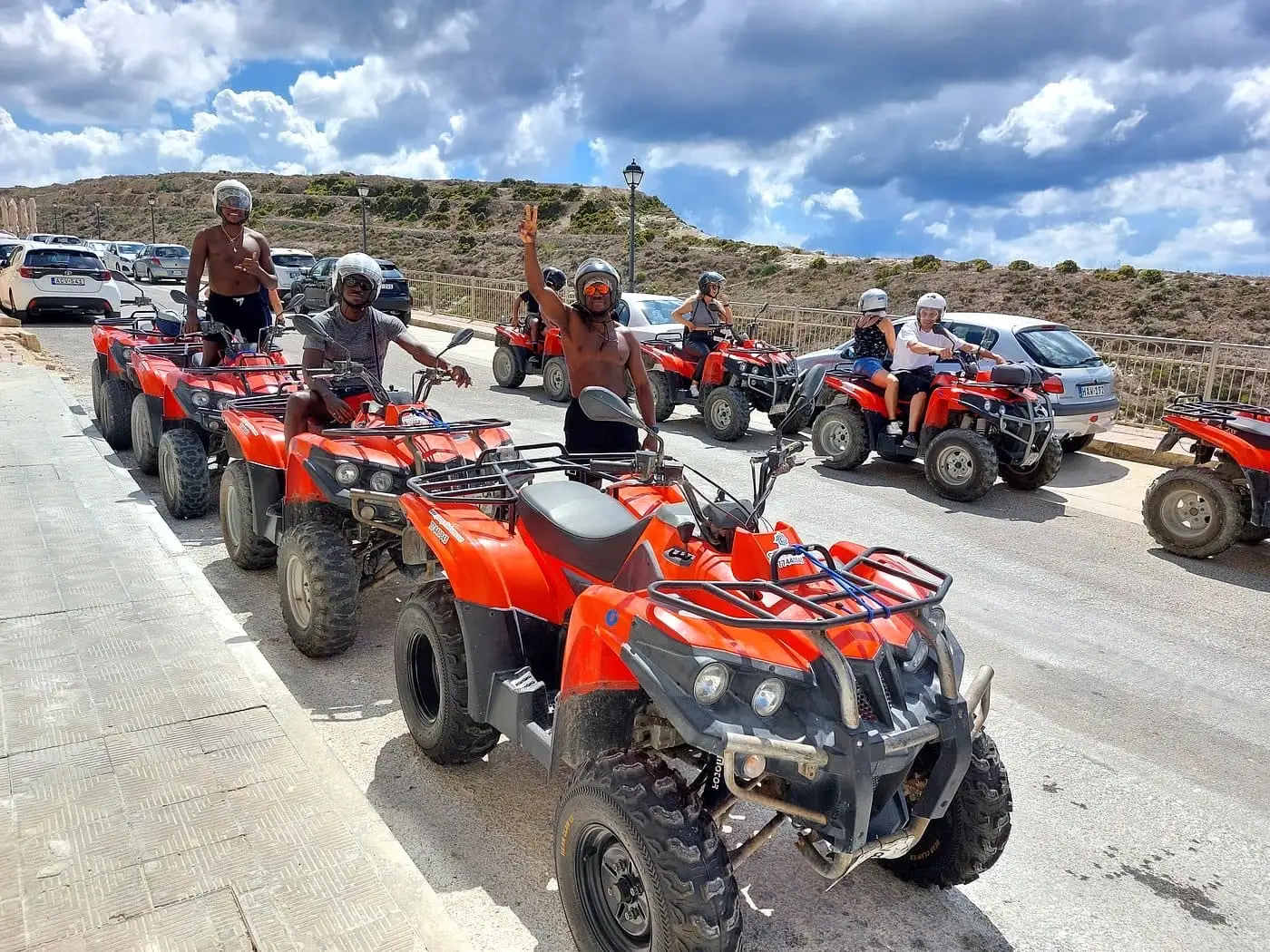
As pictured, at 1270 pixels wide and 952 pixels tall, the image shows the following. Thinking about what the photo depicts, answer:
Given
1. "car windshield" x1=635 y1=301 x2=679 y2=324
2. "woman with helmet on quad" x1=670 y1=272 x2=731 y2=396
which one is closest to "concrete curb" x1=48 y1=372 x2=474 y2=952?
"woman with helmet on quad" x1=670 y1=272 x2=731 y2=396

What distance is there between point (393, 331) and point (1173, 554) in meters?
5.99

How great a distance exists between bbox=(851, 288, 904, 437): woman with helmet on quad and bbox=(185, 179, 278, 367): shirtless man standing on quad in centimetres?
563

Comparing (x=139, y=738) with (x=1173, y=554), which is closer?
(x=139, y=738)

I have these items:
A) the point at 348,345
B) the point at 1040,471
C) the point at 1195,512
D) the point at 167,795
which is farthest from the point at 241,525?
the point at 1040,471

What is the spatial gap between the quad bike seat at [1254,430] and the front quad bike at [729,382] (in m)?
4.62

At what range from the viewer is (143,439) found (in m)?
7.97

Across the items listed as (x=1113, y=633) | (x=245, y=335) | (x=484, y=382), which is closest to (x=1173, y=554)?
(x=1113, y=633)

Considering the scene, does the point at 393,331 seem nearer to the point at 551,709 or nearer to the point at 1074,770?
the point at 551,709

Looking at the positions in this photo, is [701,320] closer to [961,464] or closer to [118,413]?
[961,464]

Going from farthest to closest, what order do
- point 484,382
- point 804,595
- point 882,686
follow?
1. point 484,382
2. point 804,595
3. point 882,686

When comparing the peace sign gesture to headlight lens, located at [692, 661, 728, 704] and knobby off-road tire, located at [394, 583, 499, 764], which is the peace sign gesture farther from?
headlight lens, located at [692, 661, 728, 704]

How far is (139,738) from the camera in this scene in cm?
357

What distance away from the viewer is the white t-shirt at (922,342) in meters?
9.36

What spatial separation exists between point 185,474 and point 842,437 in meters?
6.11
